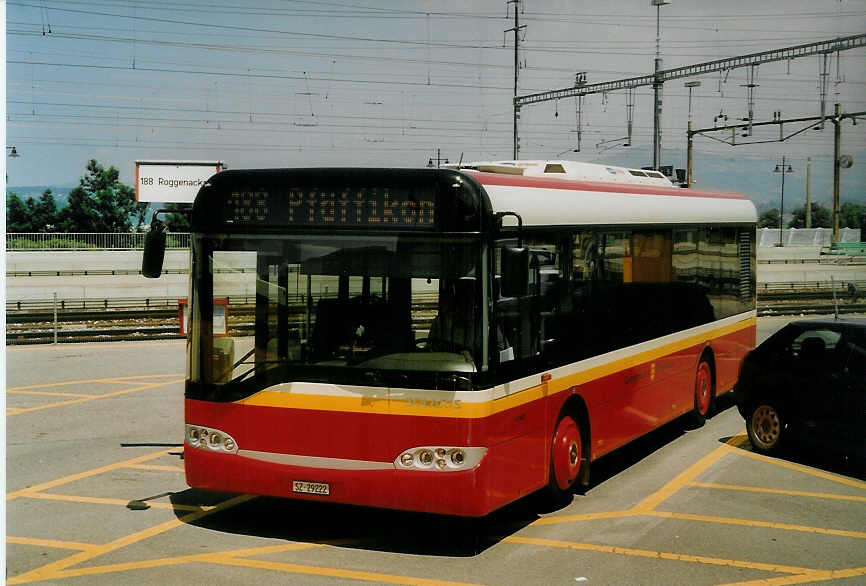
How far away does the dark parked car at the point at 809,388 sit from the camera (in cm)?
1052

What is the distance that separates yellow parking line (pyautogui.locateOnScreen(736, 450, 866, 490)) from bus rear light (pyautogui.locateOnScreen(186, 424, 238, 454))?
19.6ft

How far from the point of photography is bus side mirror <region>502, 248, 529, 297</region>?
7.65 metres

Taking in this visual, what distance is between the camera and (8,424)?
13.7m

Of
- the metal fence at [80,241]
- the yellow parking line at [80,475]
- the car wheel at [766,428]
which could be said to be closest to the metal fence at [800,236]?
the metal fence at [80,241]

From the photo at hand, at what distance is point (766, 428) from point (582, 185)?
3653 millimetres

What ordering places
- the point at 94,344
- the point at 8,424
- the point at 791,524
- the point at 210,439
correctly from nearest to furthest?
the point at 210,439 → the point at 791,524 → the point at 8,424 → the point at 94,344

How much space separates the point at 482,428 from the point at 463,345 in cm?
59

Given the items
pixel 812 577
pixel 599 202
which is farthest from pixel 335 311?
pixel 812 577

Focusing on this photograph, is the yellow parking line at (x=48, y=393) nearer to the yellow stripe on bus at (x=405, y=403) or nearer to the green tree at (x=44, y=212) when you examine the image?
the yellow stripe on bus at (x=405, y=403)

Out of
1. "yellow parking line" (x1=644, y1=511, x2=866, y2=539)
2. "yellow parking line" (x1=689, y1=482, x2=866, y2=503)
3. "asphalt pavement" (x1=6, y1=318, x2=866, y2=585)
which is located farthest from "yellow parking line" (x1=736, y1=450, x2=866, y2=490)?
"yellow parking line" (x1=644, y1=511, x2=866, y2=539)

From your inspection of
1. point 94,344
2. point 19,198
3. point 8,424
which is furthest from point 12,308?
point 19,198

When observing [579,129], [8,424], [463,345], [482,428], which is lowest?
[8,424]

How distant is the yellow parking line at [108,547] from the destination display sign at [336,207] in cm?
250

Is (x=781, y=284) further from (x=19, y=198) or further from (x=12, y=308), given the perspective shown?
(x=19, y=198)
